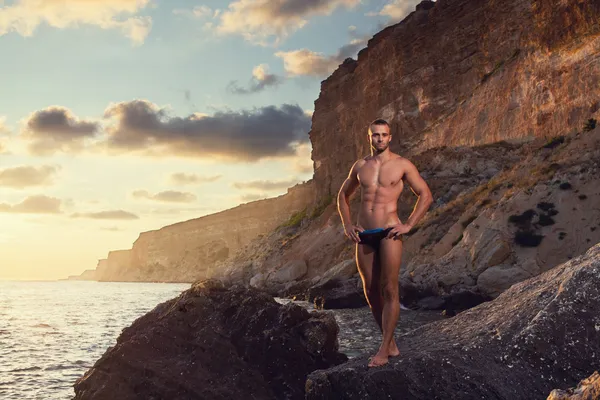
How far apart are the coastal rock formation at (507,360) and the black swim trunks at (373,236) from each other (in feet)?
4.65

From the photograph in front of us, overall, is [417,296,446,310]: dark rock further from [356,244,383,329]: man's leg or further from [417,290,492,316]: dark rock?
[356,244,383,329]: man's leg

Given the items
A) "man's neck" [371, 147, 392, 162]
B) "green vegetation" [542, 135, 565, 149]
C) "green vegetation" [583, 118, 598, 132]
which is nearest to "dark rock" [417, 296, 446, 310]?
"green vegetation" [583, 118, 598, 132]

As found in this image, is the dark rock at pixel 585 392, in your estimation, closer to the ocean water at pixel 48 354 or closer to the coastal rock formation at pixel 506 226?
the ocean water at pixel 48 354

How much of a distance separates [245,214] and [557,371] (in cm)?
17178

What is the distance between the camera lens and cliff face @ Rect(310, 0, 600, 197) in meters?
44.6

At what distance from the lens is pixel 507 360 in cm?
629

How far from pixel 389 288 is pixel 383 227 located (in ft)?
2.46

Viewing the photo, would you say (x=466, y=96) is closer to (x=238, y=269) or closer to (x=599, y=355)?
(x=238, y=269)

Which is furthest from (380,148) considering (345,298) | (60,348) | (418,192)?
(345,298)

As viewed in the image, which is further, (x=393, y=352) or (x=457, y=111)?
(x=457, y=111)

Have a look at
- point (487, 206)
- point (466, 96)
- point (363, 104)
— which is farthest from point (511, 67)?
point (363, 104)

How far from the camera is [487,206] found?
123 feet

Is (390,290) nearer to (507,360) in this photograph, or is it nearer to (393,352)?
(393,352)

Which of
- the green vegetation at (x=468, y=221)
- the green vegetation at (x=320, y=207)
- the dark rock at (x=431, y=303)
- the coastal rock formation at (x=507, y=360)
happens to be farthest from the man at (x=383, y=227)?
the green vegetation at (x=320, y=207)
